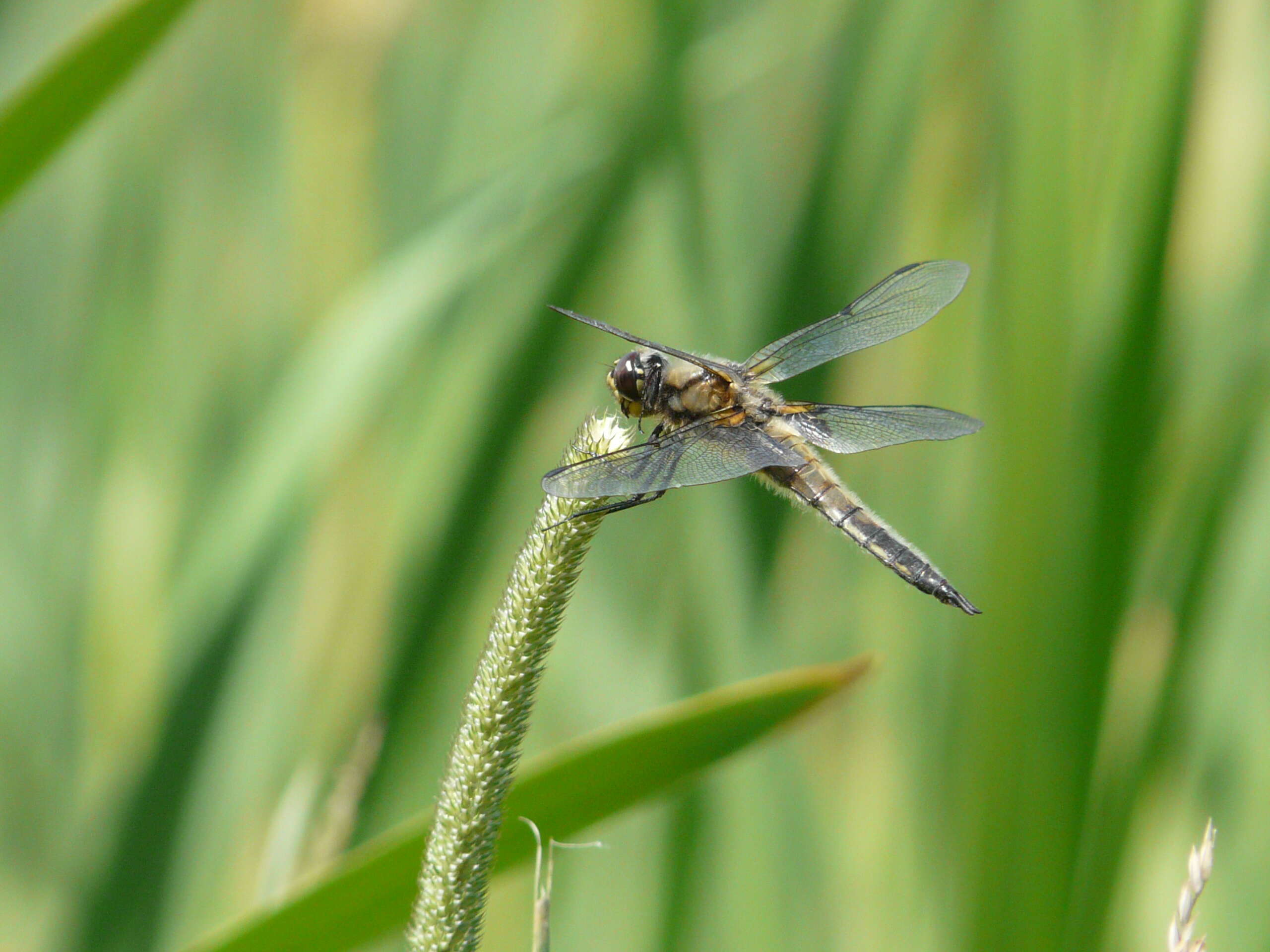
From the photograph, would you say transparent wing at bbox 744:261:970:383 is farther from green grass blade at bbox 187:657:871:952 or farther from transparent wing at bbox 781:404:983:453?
green grass blade at bbox 187:657:871:952

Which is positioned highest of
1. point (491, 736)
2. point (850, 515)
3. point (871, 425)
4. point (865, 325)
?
point (865, 325)

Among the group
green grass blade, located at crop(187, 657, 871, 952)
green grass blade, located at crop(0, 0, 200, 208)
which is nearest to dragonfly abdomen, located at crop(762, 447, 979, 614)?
green grass blade, located at crop(187, 657, 871, 952)

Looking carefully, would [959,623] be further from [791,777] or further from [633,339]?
[633,339]

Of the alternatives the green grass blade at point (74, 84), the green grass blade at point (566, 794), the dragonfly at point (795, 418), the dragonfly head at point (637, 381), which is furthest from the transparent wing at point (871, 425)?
the green grass blade at point (74, 84)

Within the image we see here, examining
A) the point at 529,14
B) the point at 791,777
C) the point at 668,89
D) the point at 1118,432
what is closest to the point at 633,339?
the point at 668,89

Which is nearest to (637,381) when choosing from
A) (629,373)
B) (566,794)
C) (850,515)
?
(629,373)

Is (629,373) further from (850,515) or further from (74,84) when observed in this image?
Result: (74,84)
